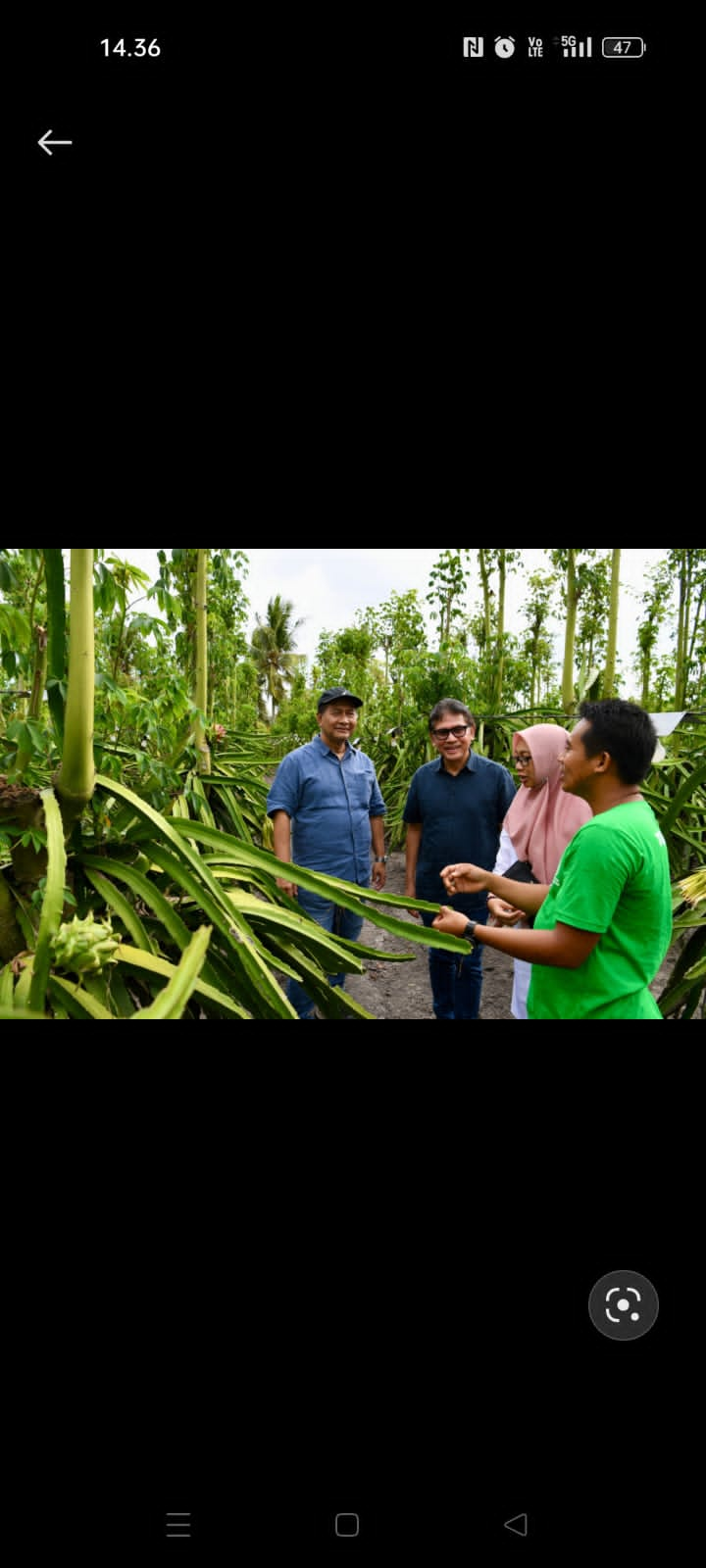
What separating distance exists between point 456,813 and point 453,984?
1.86 ft

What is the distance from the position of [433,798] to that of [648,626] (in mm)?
669

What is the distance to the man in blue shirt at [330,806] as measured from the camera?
5.25 ft

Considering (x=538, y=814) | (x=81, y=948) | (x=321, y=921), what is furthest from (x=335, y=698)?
(x=81, y=948)

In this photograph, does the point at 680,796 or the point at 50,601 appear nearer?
the point at 50,601

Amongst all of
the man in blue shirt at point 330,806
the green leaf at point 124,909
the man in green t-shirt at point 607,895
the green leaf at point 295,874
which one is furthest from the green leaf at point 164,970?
the man in blue shirt at point 330,806

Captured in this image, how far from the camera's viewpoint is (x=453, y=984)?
76.2 inches

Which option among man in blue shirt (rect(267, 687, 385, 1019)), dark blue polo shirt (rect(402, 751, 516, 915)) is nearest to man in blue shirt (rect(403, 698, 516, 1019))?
dark blue polo shirt (rect(402, 751, 516, 915))

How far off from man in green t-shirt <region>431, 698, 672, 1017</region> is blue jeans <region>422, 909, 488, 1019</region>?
101cm

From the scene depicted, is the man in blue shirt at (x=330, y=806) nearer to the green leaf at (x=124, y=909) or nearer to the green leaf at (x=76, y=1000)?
the green leaf at (x=124, y=909)
